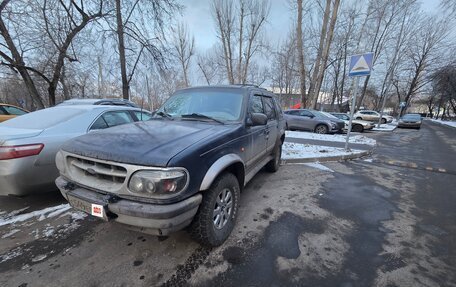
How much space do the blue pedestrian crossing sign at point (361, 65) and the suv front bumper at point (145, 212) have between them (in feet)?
22.3

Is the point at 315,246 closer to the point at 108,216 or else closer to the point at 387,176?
the point at 108,216

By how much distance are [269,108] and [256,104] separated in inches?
33.6

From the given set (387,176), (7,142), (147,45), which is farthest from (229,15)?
(7,142)

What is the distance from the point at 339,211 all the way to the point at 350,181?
1808 mm

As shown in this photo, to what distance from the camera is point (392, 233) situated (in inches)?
116

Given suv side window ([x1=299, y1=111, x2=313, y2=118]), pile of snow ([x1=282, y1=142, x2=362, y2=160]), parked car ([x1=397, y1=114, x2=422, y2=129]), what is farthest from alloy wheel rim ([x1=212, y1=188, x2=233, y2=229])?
parked car ([x1=397, y1=114, x2=422, y2=129])

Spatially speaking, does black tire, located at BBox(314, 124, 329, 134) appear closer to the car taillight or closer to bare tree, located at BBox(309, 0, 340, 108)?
bare tree, located at BBox(309, 0, 340, 108)

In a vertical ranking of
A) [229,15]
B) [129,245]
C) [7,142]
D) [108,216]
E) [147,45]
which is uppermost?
[229,15]

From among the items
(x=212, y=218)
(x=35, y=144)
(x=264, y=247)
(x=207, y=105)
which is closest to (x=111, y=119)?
(x=35, y=144)

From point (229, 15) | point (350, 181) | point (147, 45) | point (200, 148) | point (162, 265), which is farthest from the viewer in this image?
point (229, 15)

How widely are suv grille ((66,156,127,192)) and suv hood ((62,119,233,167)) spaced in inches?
4.1

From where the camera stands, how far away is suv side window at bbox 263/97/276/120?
4.27 m

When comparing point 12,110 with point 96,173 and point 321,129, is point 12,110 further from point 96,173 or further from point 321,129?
point 321,129

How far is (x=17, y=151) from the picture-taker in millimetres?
2838
